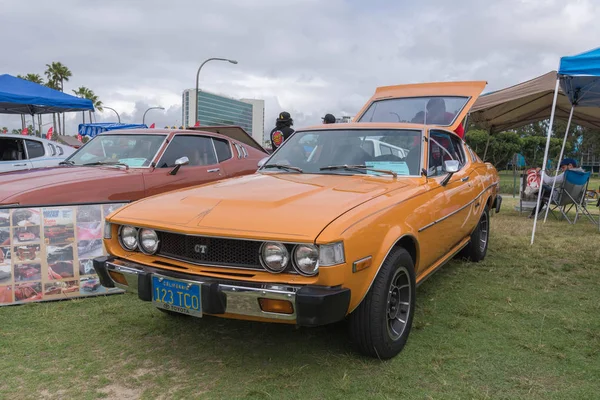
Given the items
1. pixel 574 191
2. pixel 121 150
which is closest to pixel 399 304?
pixel 121 150

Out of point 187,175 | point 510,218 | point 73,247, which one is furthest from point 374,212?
point 510,218

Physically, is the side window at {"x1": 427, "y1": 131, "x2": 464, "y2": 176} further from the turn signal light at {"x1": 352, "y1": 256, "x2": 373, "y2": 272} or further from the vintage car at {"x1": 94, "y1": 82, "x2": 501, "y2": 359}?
the turn signal light at {"x1": 352, "y1": 256, "x2": 373, "y2": 272}

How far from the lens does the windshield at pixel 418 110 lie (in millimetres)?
6219

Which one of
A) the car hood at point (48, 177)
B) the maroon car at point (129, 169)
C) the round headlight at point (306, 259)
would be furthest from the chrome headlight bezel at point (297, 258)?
the car hood at point (48, 177)

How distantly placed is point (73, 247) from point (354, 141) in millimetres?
2649

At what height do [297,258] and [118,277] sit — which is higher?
[297,258]

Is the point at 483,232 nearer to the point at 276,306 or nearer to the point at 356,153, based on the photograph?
the point at 356,153

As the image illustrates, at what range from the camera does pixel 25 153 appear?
829cm

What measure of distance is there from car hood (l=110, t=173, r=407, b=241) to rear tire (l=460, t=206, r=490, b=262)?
2.29 m

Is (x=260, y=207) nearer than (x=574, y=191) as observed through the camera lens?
Yes

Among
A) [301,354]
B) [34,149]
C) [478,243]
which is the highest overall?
[34,149]

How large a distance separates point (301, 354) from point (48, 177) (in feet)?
10.8

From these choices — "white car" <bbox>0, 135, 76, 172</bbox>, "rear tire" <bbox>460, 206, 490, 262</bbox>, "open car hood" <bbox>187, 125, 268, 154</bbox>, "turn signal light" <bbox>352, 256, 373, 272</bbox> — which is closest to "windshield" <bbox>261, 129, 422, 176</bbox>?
"turn signal light" <bbox>352, 256, 373, 272</bbox>

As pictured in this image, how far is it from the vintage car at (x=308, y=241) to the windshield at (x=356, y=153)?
1 cm
